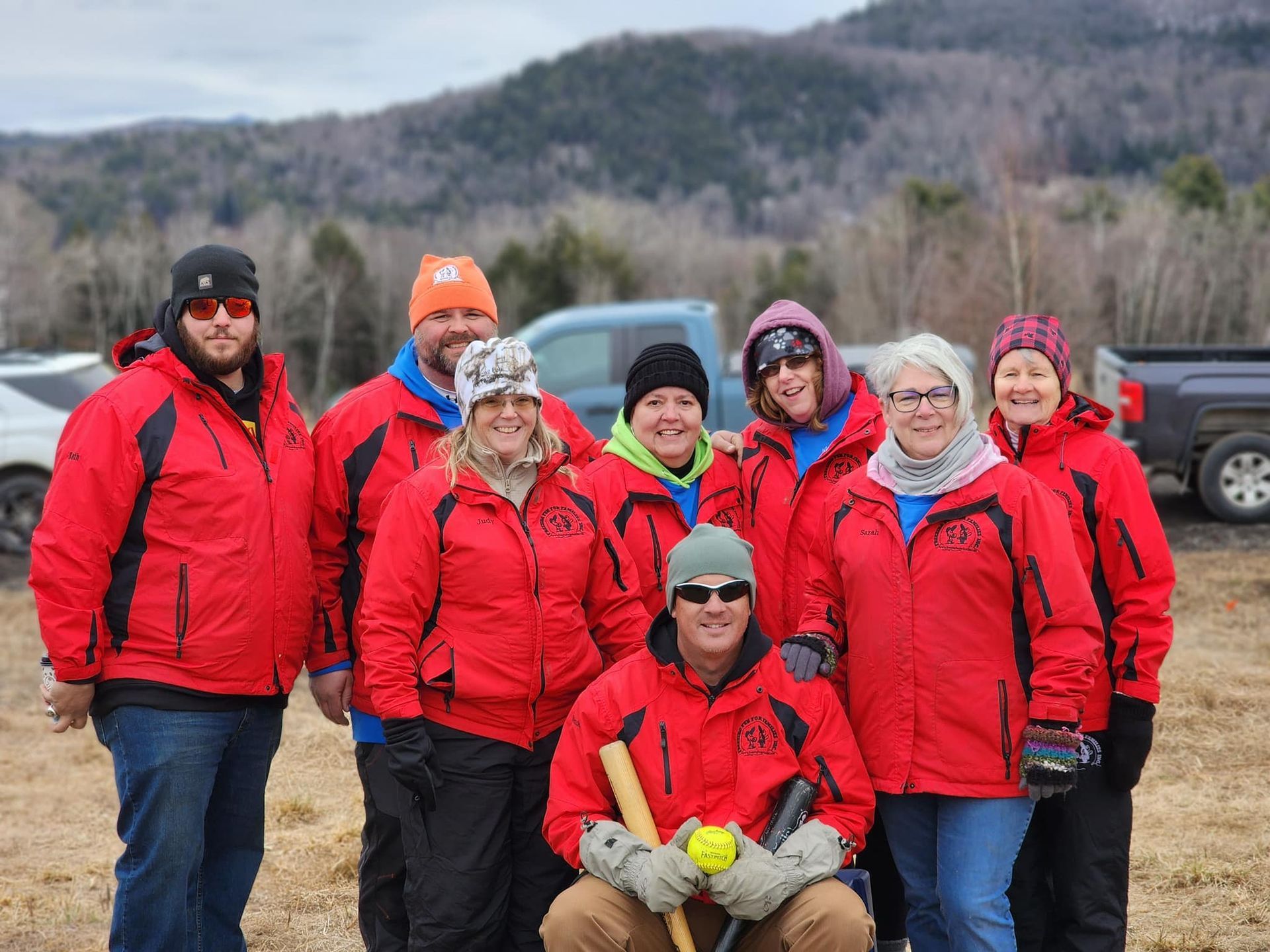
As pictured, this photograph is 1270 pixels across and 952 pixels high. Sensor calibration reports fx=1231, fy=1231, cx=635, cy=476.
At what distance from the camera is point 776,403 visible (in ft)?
12.0

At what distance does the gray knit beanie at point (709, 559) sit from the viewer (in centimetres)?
311

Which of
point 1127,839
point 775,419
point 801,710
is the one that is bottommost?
point 1127,839

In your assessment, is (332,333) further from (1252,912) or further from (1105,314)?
(1252,912)

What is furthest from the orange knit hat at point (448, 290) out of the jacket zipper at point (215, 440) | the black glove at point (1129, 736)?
the black glove at point (1129, 736)

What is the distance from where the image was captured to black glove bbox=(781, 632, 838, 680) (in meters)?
3.11

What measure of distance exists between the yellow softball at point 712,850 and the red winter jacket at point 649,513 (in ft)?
2.73

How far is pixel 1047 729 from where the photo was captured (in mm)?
2928

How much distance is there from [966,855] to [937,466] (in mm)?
962

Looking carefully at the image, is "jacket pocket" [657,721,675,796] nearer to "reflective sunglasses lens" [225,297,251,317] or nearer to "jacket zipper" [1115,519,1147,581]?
"jacket zipper" [1115,519,1147,581]

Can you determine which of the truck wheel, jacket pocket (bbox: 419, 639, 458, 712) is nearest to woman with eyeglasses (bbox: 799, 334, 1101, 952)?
jacket pocket (bbox: 419, 639, 458, 712)

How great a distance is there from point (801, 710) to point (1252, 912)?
2213 millimetres

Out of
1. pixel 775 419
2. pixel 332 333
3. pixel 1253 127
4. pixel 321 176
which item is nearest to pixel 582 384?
pixel 775 419

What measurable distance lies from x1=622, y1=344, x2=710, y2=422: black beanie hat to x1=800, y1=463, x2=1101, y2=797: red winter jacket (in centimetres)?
76

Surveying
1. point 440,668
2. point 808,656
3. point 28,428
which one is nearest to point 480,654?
point 440,668
